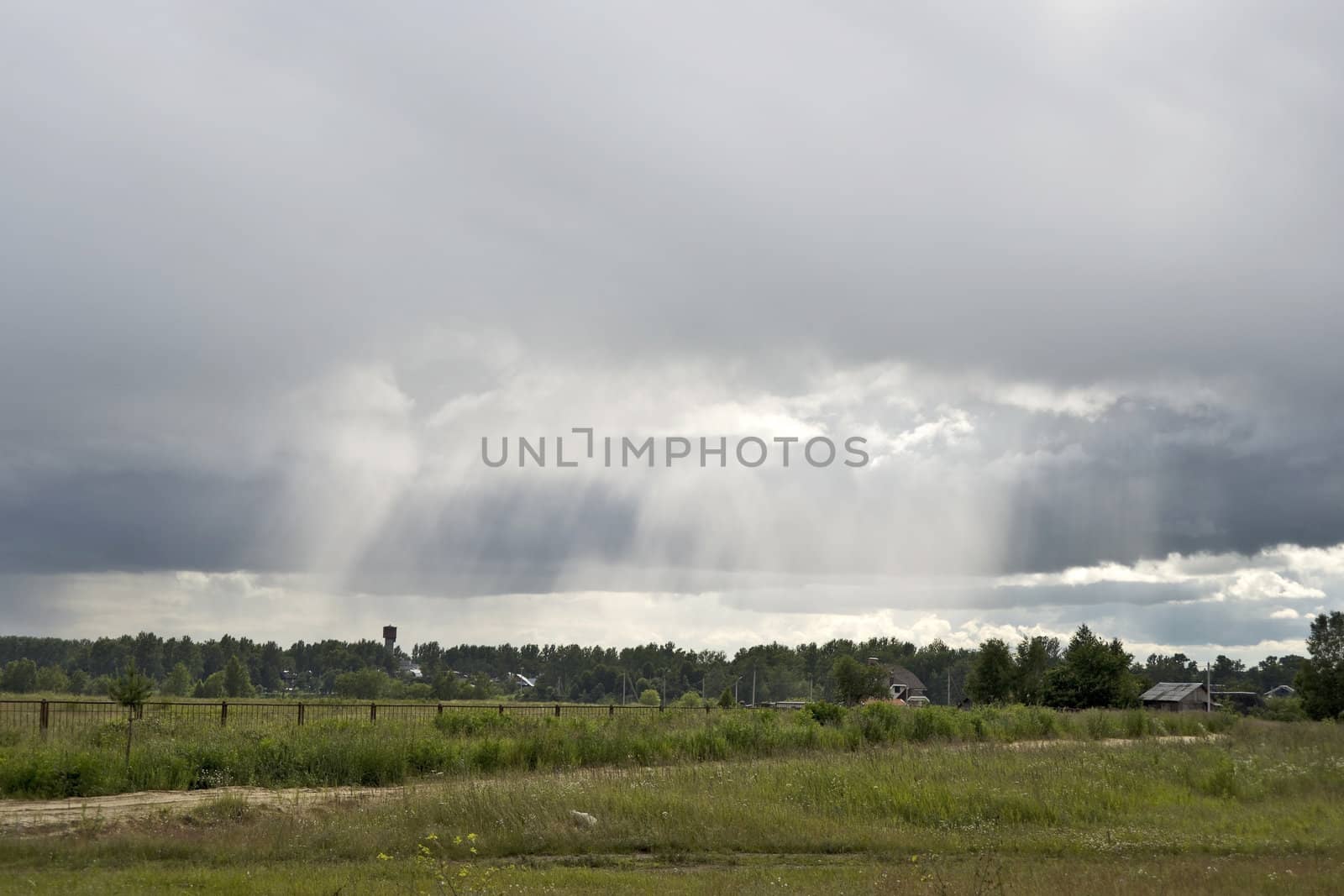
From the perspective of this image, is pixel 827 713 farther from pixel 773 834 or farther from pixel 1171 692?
pixel 1171 692

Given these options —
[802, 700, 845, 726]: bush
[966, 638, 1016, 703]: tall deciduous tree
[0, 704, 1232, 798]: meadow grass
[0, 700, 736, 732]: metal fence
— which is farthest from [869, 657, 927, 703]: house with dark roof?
[802, 700, 845, 726]: bush

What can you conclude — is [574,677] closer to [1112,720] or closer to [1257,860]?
[1112,720]

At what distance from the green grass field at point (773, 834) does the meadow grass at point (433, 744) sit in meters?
1.37

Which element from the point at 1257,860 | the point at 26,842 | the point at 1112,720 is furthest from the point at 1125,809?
the point at 1112,720

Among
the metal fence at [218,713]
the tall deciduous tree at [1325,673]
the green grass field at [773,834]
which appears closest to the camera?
the green grass field at [773,834]

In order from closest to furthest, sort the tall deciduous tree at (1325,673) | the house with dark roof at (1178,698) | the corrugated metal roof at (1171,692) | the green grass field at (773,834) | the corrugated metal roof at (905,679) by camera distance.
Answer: the green grass field at (773,834)
the tall deciduous tree at (1325,673)
the house with dark roof at (1178,698)
the corrugated metal roof at (1171,692)
the corrugated metal roof at (905,679)

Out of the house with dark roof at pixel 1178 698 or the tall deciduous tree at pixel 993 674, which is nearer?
the tall deciduous tree at pixel 993 674

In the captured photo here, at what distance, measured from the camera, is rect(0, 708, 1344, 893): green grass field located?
1315cm

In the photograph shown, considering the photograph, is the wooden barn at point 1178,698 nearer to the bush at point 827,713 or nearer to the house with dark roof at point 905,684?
the house with dark roof at point 905,684

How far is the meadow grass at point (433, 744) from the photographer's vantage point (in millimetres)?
22234

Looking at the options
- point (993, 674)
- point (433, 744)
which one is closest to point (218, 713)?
point (433, 744)

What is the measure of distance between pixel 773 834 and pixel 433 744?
1270cm

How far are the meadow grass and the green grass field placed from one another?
1369 millimetres

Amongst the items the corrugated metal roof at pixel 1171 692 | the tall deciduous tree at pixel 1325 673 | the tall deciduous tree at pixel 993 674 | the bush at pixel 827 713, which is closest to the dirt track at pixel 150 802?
the bush at pixel 827 713
